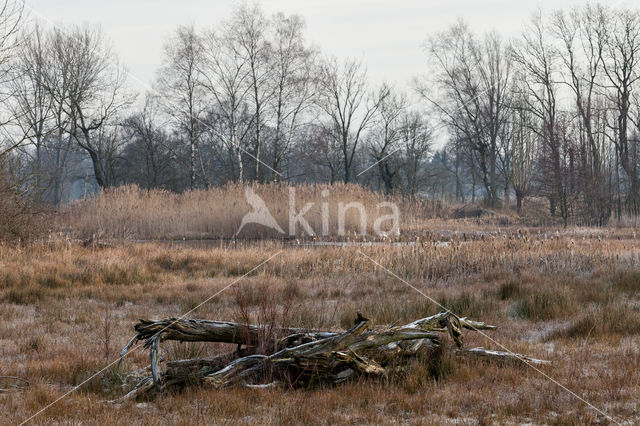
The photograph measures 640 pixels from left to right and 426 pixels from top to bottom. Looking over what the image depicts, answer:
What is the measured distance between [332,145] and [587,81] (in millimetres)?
18265

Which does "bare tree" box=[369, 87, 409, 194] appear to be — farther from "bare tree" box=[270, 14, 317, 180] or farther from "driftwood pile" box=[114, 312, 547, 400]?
"driftwood pile" box=[114, 312, 547, 400]

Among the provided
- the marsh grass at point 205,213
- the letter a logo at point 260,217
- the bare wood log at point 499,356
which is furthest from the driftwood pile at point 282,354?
the letter a logo at point 260,217

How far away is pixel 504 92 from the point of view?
3506cm

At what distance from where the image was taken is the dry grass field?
139 inches

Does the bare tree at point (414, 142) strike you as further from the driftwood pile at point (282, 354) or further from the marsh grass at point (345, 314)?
the driftwood pile at point (282, 354)

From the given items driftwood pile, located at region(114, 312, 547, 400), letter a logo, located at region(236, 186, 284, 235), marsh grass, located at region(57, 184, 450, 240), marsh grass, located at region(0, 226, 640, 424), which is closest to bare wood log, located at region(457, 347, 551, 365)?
driftwood pile, located at region(114, 312, 547, 400)

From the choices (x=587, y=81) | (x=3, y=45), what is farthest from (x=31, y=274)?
(x=587, y=81)

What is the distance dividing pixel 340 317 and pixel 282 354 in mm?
2356

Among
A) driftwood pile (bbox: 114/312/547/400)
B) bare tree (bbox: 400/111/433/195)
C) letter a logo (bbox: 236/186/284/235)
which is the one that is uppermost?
bare tree (bbox: 400/111/433/195)

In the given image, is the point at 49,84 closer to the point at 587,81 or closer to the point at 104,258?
the point at 104,258

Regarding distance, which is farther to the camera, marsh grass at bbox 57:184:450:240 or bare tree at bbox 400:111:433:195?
bare tree at bbox 400:111:433:195

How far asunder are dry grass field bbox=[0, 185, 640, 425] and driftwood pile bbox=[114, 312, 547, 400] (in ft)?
0.42

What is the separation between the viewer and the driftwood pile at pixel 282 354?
3900mm

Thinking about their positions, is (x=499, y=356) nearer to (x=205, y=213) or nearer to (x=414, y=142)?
(x=205, y=213)
